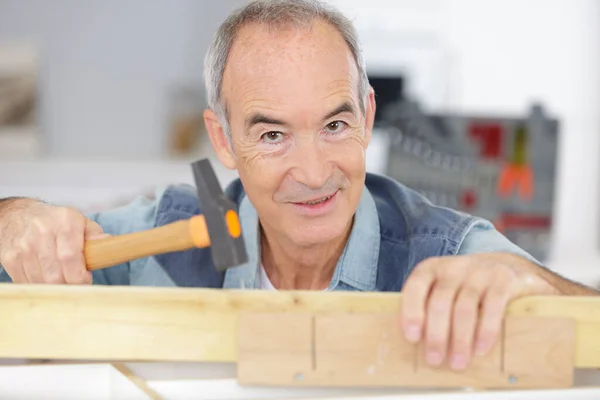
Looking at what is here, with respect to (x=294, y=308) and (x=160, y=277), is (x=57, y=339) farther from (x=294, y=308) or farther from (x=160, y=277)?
(x=160, y=277)

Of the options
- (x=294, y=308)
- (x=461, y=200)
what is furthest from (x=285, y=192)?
(x=461, y=200)

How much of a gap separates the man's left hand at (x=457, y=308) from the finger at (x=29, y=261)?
608 mm

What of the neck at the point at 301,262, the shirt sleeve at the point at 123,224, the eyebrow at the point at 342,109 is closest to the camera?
the eyebrow at the point at 342,109

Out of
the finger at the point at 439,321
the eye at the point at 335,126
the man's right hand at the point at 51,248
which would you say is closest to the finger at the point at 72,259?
the man's right hand at the point at 51,248

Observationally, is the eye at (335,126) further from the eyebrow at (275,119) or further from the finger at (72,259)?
the finger at (72,259)

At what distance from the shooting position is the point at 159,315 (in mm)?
895

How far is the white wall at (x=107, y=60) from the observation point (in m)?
5.33

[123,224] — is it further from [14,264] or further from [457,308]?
[457,308]

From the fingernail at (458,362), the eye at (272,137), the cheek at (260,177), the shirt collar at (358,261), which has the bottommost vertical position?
the fingernail at (458,362)

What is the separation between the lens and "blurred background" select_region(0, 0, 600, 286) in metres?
4.70

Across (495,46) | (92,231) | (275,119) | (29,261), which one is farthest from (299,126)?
(495,46)

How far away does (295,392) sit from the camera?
920 millimetres

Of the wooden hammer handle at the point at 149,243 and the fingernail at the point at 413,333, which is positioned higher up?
the wooden hammer handle at the point at 149,243

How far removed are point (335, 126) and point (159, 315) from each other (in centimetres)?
52
